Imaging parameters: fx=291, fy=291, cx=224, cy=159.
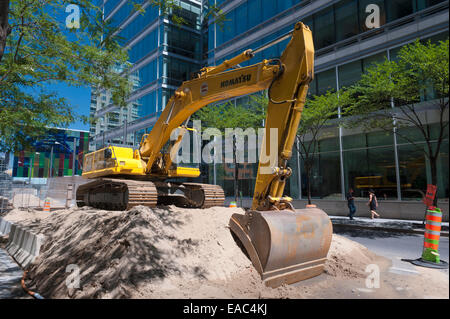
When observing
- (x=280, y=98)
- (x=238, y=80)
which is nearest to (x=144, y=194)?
(x=238, y=80)

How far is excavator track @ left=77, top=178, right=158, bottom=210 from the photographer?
8680 millimetres

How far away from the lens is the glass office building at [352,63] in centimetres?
1600

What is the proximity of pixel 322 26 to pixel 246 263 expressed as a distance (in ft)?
66.6

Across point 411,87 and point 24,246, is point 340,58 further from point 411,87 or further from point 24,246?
point 24,246

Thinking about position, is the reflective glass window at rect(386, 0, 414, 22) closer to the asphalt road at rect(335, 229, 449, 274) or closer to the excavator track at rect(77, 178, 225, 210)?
the asphalt road at rect(335, 229, 449, 274)

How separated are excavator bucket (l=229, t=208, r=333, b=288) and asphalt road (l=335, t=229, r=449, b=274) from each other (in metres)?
1.80

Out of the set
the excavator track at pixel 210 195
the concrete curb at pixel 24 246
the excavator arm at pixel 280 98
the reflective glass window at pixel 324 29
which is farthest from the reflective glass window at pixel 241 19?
the concrete curb at pixel 24 246

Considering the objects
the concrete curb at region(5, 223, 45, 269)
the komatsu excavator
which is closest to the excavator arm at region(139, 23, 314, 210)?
the komatsu excavator

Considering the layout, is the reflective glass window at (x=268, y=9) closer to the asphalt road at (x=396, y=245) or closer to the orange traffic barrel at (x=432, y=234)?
the asphalt road at (x=396, y=245)

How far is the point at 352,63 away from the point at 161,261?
62.1ft

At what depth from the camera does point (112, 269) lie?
504cm

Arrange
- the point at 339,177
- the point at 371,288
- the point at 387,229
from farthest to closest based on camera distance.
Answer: the point at 339,177, the point at 387,229, the point at 371,288
